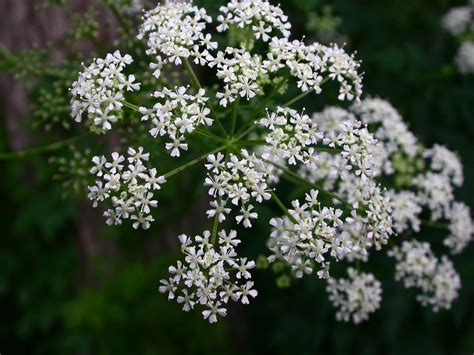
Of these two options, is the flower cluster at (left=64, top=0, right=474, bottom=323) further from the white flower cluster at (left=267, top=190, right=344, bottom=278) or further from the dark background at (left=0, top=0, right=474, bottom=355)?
the dark background at (left=0, top=0, right=474, bottom=355)

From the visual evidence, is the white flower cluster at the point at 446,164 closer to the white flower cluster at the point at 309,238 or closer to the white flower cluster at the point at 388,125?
the white flower cluster at the point at 388,125

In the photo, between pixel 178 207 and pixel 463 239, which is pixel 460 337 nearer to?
pixel 463 239

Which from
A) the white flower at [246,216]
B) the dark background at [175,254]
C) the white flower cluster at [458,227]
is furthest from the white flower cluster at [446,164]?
the white flower at [246,216]

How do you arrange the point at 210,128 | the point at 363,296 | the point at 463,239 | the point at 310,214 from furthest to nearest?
the point at 463,239 → the point at 363,296 → the point at 210,128 → the point at 310,214

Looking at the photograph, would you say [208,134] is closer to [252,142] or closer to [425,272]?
[252,142]

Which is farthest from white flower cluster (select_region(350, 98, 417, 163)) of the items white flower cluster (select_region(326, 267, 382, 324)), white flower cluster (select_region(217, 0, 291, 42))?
white flower cluster (select_region(217, 0, 291, 42))

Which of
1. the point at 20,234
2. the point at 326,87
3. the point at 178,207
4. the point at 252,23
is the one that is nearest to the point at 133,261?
the point at 178,207
